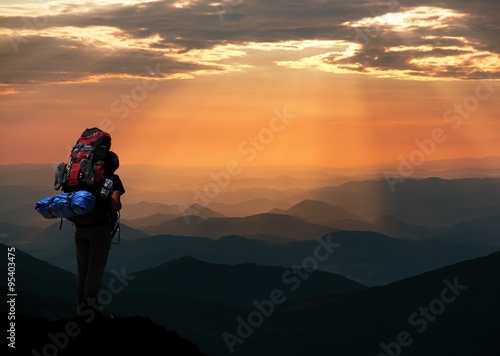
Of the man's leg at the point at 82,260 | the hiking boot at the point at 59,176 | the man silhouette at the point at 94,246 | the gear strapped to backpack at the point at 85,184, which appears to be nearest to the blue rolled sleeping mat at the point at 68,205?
the gear strapped to backpack at the point at 85,184

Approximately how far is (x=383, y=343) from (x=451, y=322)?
16717 millimetres

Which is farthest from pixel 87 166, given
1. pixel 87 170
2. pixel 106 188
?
pixel 106 188

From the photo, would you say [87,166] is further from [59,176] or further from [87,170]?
[59,176]

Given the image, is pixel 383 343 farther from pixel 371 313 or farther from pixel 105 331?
pixel 105 331

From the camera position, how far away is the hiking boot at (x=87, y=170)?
16109 millimetres

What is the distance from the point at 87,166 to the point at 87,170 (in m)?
0.10

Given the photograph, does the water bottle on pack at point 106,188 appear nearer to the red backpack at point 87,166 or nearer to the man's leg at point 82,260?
the red backpack at point 87,166

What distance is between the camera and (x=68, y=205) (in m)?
15.9

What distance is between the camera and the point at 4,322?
18.8 metres

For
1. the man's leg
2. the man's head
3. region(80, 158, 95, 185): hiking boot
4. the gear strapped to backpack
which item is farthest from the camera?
the man's leg

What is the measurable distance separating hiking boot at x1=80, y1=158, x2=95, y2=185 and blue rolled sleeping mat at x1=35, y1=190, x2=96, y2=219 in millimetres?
271

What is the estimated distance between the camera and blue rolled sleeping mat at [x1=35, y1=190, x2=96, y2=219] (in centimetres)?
1582

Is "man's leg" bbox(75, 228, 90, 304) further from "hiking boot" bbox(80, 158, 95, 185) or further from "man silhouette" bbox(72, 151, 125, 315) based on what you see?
"hiking boot" bbox(80, 158, 95, 185)

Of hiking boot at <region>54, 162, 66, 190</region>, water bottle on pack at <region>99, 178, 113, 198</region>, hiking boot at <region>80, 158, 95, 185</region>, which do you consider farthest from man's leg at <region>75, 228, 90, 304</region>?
Result: hiking boot at <region>80, 158, 95, 185</region>
